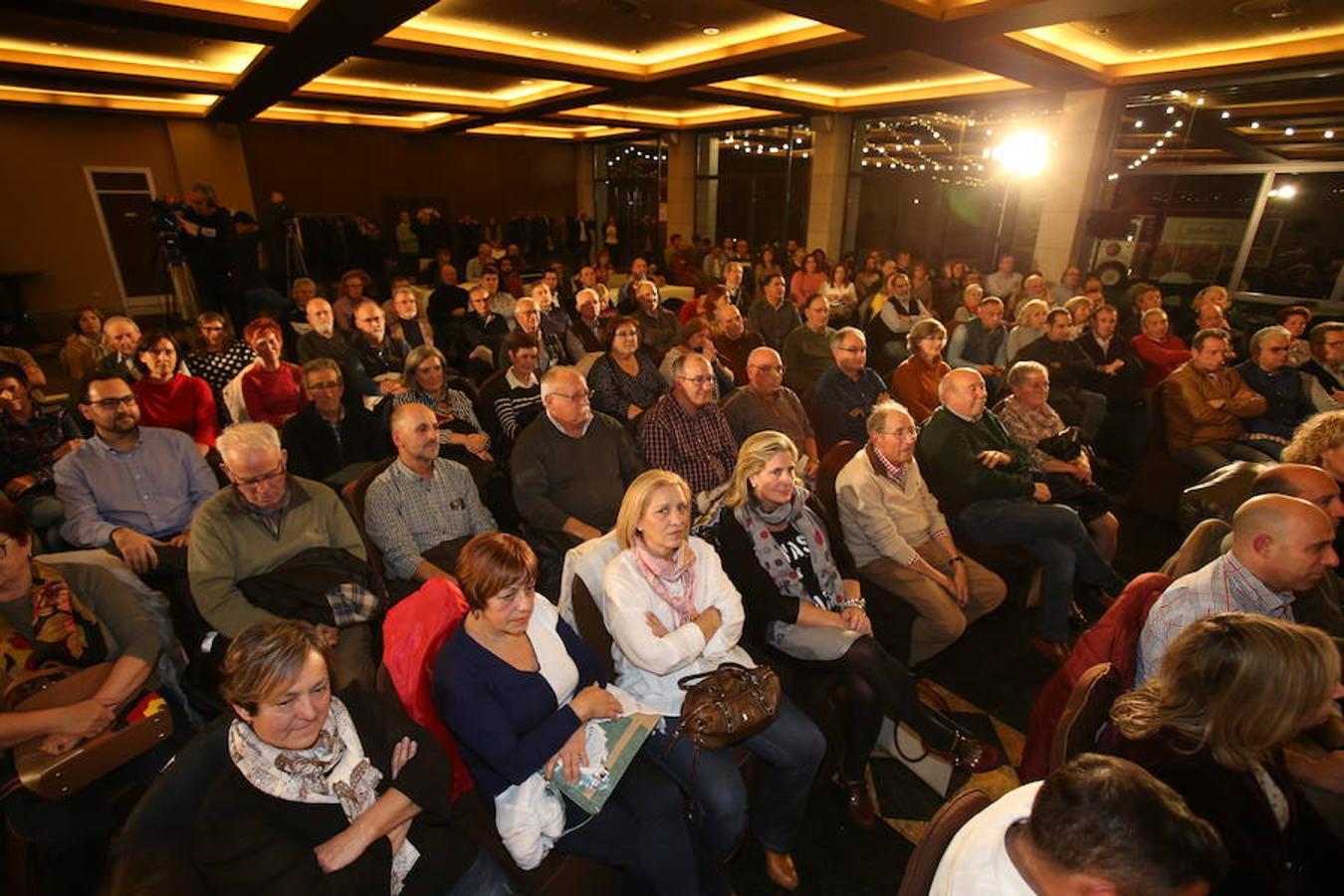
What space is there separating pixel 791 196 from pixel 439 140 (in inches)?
342

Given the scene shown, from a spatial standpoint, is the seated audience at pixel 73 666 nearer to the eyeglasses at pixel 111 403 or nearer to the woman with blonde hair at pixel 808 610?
the eyeglasses at pixel 111 403

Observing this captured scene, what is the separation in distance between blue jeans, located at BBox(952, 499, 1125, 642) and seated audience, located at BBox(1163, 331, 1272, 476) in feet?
4.98

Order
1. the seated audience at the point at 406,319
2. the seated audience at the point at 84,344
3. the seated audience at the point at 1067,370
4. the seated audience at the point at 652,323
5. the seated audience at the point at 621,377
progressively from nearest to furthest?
the seated audience at the point at 621,377, the seated audience at the point at 1067,370, the seated audience at the point at 84,344, the seated audience at the point at 406,319, the seated audience at the point at 652,323

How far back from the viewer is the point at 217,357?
432 centimetres

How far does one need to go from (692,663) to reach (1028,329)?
4743mm

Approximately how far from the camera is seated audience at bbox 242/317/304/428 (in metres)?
3.87

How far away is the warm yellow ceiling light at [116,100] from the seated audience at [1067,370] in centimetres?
1094

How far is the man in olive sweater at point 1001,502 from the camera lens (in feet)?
9.91

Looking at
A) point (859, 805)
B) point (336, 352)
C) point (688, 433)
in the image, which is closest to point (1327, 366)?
point (688, 433)

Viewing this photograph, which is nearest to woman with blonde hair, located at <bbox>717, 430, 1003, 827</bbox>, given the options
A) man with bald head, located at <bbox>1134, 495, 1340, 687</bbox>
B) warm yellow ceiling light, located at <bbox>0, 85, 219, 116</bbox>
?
man with bald head, located at <bbox>1134, 495, 1340, 687</bbox>

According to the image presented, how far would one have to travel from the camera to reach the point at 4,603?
5.74 feet

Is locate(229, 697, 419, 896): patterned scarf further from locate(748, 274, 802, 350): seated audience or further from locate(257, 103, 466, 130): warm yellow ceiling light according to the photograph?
locate(257, 103, 466, 130): warm yellow ceiling light

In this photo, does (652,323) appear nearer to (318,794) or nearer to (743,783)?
(743,783)

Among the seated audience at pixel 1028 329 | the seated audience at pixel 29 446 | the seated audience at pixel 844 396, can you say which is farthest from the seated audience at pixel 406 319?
the seated audience at pixel 1028 329
